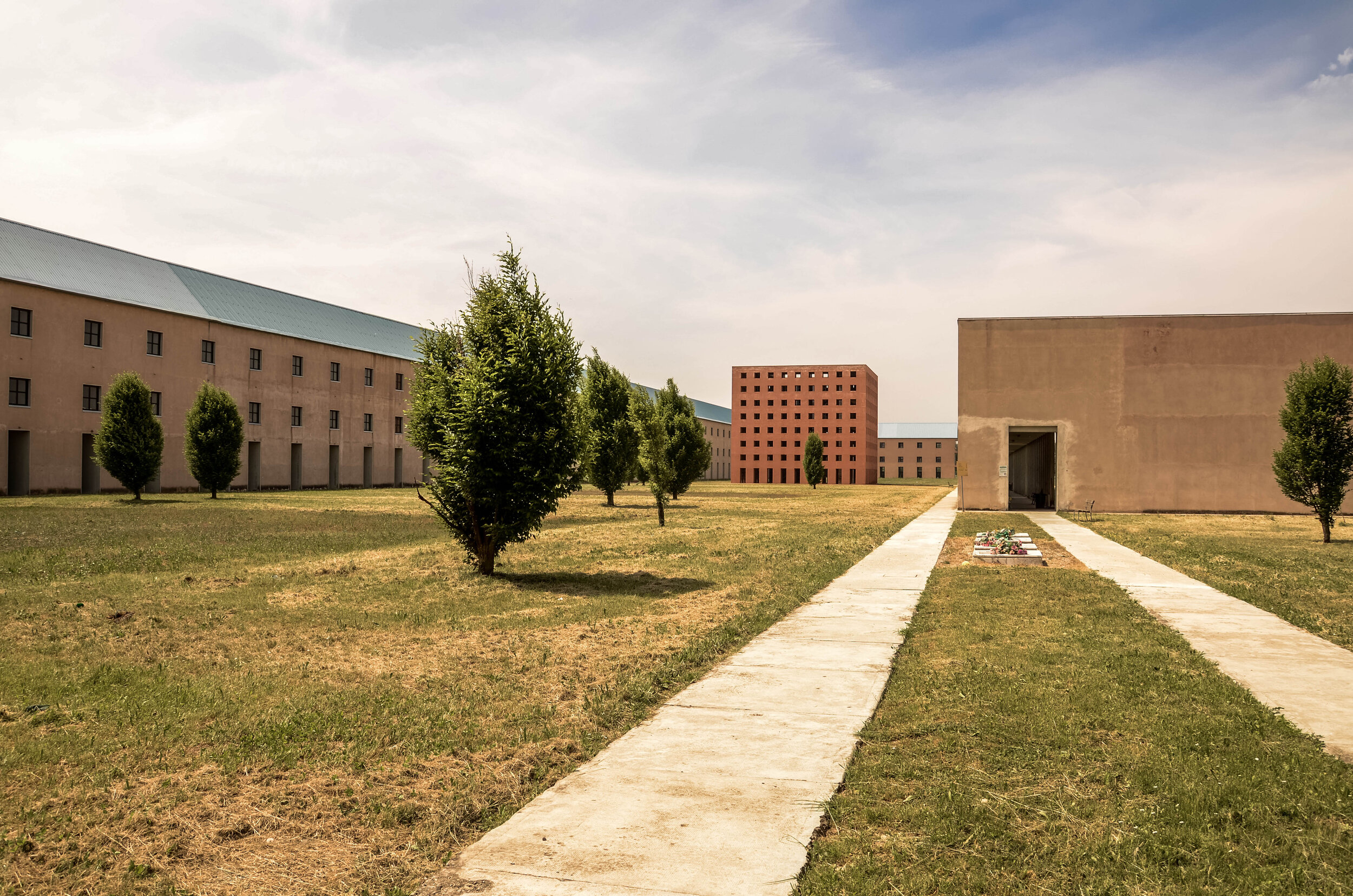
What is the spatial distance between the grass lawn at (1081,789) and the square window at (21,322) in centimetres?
5111

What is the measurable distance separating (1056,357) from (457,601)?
3302 centimetres

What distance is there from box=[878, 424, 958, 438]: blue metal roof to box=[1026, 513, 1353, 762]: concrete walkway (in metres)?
153

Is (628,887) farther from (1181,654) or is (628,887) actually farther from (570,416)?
(570,416)

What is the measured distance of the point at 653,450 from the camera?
Answer: 31.4 meters

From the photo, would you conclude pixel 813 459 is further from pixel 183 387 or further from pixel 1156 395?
pixel 183 387

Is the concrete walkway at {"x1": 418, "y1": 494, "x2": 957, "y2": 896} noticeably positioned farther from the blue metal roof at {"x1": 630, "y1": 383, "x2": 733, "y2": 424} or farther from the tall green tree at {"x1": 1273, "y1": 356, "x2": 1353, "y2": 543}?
the blue metal roof at {"x1": 630, "y1": 383, "x2": 733, "y2": 424}

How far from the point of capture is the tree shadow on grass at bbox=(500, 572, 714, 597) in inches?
519

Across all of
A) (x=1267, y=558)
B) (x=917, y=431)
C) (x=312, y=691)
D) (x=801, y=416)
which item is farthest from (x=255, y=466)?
(x=917, y=431)

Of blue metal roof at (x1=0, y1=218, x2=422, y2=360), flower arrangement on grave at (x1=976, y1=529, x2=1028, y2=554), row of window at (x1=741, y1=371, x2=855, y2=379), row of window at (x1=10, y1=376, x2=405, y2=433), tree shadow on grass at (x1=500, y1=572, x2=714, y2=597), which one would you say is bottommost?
tree shadow on grass at (x1=500, y1=572, x2=714, y2=597)

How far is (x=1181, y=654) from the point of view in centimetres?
827

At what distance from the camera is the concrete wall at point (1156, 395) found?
36.2 metres

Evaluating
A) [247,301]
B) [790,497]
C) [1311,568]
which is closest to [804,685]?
[1311,568]

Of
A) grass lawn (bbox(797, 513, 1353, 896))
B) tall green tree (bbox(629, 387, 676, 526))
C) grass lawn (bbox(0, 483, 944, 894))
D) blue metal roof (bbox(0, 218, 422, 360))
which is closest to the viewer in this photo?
grass lawn (bbox(797, 513, 1353, 896))

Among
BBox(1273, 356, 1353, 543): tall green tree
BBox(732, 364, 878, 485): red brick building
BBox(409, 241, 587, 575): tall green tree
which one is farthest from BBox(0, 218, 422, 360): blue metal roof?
BBox(732, 364, 878, 485): red brick building
